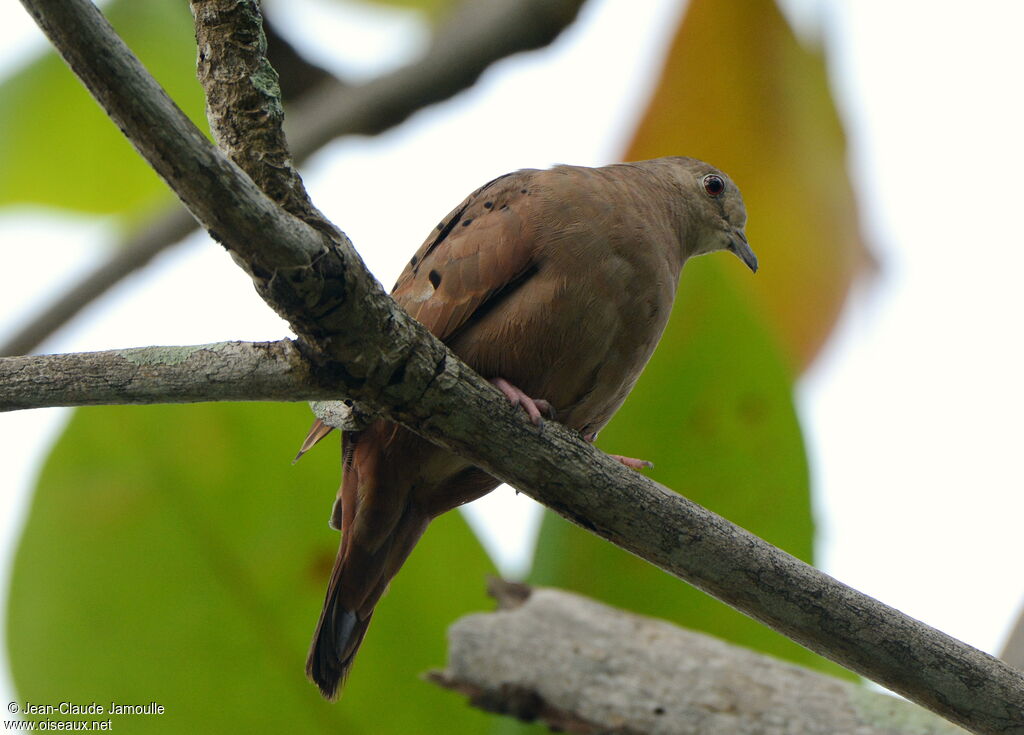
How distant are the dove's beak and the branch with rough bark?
2391 millimetres

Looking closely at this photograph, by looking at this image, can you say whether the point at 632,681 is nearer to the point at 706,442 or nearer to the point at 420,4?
the point at 706,442

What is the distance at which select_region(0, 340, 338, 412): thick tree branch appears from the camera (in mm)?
2625

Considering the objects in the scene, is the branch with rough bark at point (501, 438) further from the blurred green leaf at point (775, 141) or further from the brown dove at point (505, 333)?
the blurred green leaf at point (775, 141)

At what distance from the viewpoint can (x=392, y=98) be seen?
472 centimetres

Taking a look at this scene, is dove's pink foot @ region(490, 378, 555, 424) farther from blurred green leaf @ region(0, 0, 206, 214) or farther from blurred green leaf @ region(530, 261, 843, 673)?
blurred green leaf @ region(0, 0, 206, 214)

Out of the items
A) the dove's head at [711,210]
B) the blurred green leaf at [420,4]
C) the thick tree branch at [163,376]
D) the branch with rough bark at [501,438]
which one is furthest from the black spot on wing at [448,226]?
the blurred green leaf at [420,4]

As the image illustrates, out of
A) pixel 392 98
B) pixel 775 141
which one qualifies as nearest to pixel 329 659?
pixel 392 98

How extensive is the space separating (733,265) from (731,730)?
98.3 inches

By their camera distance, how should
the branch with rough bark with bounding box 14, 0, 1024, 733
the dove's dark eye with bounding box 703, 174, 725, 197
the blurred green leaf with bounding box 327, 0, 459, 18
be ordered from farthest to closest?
1. the blurred green leaf with bounding box 327, 0, 459, 18
2. the dove's dark eye with bounding box 703, 174, 725, 197
3. the branch with rough bark with bounding box 14, 0, 1024, 733

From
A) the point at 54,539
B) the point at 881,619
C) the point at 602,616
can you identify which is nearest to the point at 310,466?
the point at 54,539

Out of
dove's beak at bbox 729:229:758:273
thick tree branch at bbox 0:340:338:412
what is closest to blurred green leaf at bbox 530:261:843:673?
dove's beak at bbox 729:229:758:273

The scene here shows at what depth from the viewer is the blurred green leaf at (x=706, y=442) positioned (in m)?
4.35

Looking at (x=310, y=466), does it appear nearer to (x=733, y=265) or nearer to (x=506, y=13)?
(x=506, y=13)

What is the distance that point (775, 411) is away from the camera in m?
4.33
